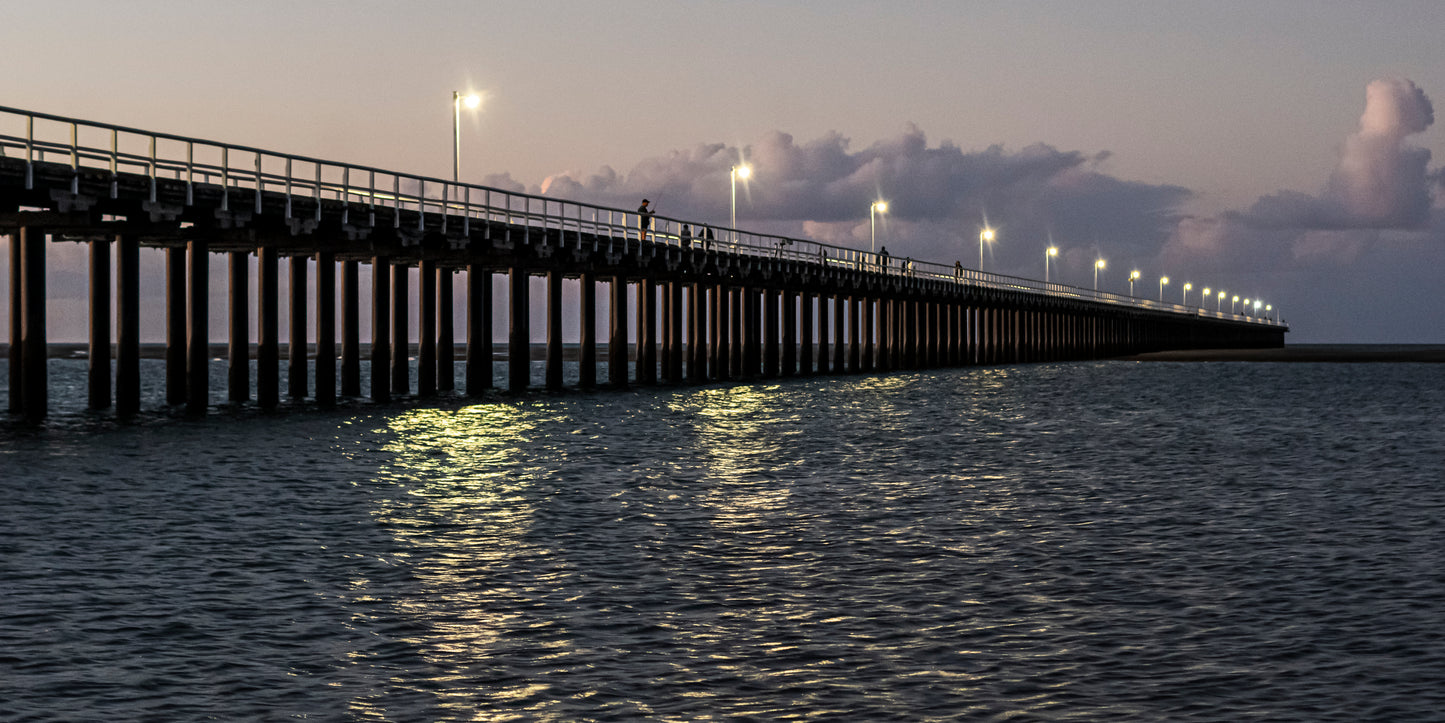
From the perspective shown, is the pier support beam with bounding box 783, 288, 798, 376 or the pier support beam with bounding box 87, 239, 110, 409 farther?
the pier support beam with bounding box 783, 288, 798, 376

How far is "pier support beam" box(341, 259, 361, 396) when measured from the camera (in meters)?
48.6

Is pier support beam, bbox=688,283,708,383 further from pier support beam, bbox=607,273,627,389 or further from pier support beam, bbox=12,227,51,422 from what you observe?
pier support beam, bbox=12,227,51,422

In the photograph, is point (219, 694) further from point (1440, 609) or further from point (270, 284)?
point (270, 284)

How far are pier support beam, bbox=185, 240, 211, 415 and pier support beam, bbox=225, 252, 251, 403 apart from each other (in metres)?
0.98

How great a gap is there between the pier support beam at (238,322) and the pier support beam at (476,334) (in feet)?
30.1

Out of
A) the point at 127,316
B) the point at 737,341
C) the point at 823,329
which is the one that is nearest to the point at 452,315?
the point at 127,316

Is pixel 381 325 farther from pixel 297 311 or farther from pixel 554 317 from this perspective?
pixel 554 317

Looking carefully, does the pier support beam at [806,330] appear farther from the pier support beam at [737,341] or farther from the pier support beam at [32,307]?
the pier support beam at [32,307]

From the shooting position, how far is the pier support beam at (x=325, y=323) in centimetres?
4625

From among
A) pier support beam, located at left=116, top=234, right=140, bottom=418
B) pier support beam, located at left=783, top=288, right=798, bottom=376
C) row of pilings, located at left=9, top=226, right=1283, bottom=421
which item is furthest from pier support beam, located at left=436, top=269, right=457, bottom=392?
pier support beam, located at left=783, top=288, right=798, bottom=376

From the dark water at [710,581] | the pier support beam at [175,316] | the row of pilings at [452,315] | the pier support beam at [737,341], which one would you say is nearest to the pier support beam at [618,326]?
the row of pilings at [452,315]

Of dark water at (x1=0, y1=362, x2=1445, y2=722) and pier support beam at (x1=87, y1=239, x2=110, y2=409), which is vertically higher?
pier support beam at (x1=87, y1=239, x2=110, y2=409)

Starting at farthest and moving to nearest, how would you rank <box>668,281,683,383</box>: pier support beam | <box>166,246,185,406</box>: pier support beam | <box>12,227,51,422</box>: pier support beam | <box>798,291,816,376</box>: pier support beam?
<box>798,291,816,376</box>: pier support beam
<box>668,281,683,383</box>: pier support beam
<box>166,246,185,406</box>: pier support beam
<box>12,227,51,422</box>: pier support beam

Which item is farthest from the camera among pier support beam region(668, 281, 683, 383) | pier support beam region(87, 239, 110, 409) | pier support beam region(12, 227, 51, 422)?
pier support beam region(668, 281, 683, 383)
